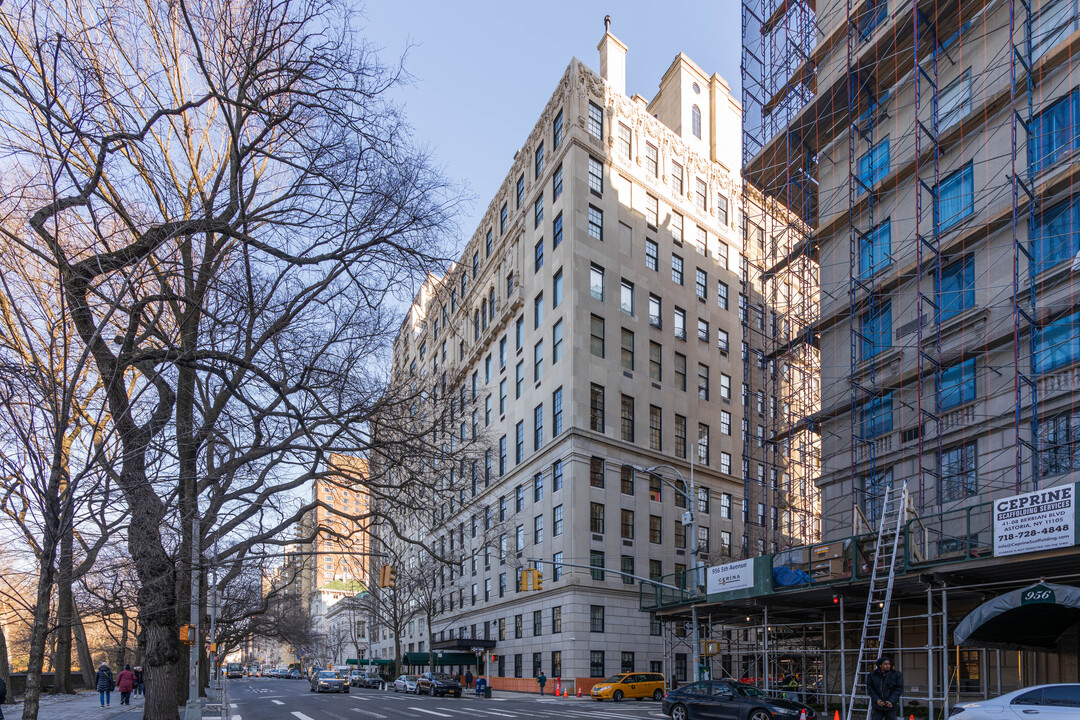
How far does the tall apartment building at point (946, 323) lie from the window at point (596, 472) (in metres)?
15.3

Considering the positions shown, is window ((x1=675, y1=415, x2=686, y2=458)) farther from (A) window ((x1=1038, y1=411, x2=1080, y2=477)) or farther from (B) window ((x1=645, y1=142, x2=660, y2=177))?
(A) window ((x1=1038, y1=411, x2=1080, y2=477))

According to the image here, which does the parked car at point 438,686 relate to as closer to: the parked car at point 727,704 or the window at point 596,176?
the parked car at point 727,704

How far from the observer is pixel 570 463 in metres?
48.2

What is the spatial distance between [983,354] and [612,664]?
29.0 meters

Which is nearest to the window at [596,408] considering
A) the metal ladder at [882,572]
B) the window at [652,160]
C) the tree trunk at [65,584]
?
the window at [652,160]

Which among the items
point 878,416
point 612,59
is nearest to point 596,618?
point 878,416

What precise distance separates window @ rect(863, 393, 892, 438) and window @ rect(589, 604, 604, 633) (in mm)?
21276

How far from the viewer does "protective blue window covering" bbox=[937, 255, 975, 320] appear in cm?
2891

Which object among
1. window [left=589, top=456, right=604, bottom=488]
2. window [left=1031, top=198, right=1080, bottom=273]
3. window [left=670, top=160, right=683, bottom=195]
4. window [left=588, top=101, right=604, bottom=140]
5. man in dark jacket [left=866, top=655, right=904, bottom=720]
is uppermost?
window [left=588, top=101, right=604, bottom=140]

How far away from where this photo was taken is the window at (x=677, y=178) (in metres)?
60.0

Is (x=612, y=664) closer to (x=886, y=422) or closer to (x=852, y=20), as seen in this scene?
(x=886, y=422)

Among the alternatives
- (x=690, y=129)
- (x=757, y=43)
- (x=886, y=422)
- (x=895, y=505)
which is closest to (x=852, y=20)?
(x=757, y=43)

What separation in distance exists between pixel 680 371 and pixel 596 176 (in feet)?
49.5

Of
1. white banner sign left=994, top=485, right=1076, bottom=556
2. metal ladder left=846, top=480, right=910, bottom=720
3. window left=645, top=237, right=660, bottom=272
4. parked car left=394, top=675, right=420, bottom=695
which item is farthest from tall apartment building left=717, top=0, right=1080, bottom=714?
parked car left=394, top=675, right=420, bottom=695
